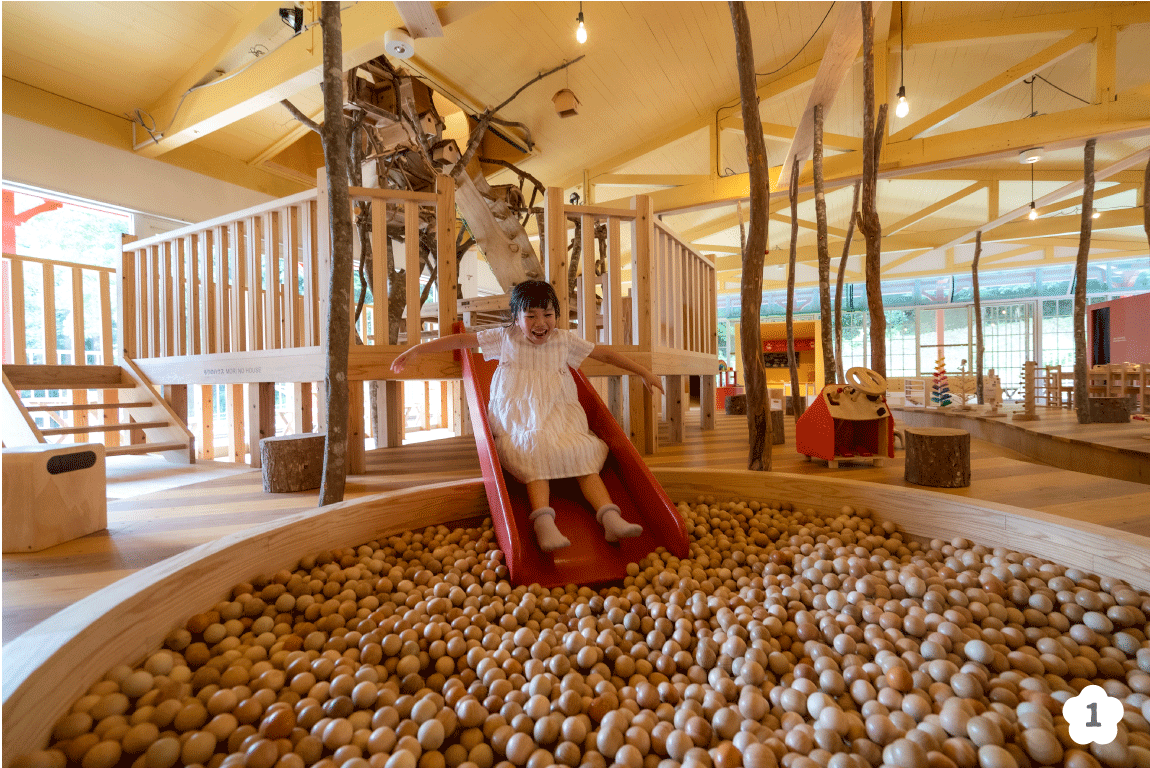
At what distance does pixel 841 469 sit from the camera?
2.16 meters

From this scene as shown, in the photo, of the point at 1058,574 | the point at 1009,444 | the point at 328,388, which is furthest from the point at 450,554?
the point at 1009,444

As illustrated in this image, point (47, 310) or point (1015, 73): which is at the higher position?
point (1015, 73)

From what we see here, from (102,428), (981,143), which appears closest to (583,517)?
(102,428)

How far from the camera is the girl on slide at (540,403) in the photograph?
5.20 feet

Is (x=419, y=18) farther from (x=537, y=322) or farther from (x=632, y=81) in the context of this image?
(x=632, y=81)

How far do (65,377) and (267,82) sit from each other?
2209 millimetres

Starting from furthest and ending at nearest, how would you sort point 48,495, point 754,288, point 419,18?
point 419,18 < point 754,288 < point 48,495

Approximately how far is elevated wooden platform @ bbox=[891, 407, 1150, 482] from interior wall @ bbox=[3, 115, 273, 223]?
6734 mm

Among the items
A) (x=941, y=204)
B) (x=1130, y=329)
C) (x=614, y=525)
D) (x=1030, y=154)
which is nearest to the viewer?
(x=614, y=525)

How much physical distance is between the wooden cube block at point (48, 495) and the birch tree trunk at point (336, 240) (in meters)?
0.57

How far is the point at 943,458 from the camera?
173 centimetres

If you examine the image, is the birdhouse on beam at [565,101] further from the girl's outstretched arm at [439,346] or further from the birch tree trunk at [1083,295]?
the birch tree trunk at [1083,295]

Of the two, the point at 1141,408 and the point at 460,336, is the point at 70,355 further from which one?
the point at 1141,408

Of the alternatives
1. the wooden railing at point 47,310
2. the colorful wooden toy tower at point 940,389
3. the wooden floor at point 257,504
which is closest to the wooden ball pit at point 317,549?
the wooden floor at point 257,504
